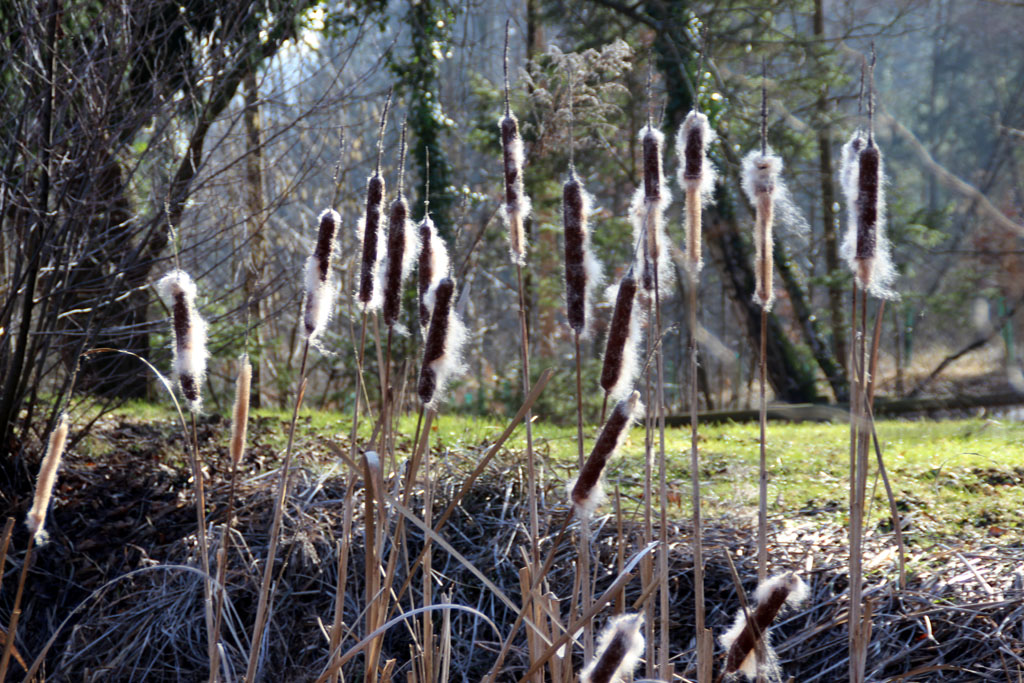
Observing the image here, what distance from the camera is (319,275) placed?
1.52m

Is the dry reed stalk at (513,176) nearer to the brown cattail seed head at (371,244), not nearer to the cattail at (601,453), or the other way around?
the brown cattail seed head at (371,244)

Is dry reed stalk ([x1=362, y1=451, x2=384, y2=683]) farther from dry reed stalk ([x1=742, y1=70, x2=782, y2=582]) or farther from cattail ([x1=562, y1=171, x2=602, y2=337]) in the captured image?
dry reed stalk ([x1=742, y1=70, x2=782, y2=582])

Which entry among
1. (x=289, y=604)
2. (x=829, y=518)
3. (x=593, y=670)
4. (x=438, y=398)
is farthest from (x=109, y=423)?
(x=593, y=670)

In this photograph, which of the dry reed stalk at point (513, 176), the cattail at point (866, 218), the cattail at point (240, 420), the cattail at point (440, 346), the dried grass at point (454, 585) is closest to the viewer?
the cattail at point (440, 346)

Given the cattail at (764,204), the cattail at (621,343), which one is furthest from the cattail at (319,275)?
the cattail at (764,204)

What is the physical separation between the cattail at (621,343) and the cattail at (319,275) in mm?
530

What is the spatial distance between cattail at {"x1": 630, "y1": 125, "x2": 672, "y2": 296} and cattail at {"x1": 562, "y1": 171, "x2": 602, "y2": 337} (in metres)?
0.14

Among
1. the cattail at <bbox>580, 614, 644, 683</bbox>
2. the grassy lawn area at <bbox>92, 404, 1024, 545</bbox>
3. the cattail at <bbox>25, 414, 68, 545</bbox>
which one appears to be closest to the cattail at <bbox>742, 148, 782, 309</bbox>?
the cattail at <bbox>580, 614, 644, 683</bbox>

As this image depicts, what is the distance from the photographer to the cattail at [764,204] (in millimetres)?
1443

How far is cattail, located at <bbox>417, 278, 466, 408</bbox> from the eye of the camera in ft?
4.02

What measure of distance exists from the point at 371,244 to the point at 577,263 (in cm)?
37

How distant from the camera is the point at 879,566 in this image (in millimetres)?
2783

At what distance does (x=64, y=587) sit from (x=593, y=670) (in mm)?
3224

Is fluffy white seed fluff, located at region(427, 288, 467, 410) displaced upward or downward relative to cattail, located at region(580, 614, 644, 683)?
upward
